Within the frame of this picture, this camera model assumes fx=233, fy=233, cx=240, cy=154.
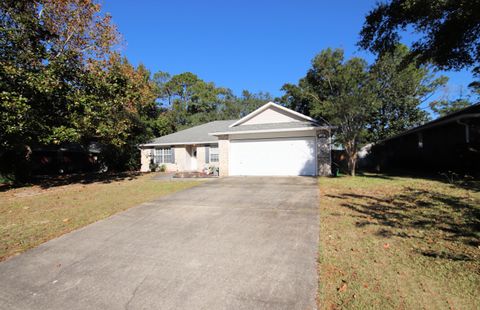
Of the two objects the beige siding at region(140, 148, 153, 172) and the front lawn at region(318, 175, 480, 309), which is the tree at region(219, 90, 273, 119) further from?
the front lawn at region(318, 175, 480, 309)

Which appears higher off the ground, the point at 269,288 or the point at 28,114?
the point at 28,114

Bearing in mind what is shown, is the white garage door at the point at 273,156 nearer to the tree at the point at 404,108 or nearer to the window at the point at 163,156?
the window at the point at 163,156

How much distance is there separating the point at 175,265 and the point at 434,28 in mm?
13453

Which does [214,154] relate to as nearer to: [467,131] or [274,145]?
[274,145]

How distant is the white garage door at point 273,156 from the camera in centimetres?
1416

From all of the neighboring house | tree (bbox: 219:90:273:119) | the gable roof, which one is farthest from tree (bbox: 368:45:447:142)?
tree (bbox: 219:90:273:119)

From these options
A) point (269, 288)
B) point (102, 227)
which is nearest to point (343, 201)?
point (269, 288)

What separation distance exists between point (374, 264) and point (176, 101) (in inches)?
1598

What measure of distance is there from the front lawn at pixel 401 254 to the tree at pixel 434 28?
6.61 meters

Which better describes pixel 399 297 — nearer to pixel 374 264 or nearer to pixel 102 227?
pixel 374 264

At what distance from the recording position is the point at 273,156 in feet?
48.4

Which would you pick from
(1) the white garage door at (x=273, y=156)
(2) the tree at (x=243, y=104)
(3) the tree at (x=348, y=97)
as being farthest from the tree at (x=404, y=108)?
(2) the tree at (x=243, y=104)

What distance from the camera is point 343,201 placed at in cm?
748

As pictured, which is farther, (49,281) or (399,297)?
(49,281)
